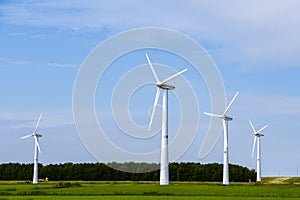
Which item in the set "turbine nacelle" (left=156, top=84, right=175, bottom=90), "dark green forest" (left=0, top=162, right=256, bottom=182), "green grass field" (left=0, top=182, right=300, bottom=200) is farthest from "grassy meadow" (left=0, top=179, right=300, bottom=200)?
"dark green forest" (left=0, top=162, right=256, bottom=182)

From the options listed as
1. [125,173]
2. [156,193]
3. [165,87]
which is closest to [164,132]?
[165,87]

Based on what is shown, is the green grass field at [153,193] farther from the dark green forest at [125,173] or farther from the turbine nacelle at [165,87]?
the dark green forest at [125,173]

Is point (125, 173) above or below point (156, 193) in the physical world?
above

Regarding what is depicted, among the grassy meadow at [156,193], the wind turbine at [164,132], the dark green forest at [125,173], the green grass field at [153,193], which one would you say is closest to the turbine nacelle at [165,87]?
the wind turbine at [164,132]

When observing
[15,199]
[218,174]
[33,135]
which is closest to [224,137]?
[33,135]

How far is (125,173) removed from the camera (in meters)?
171

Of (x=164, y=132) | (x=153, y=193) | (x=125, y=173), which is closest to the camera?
(x=153, y=193)

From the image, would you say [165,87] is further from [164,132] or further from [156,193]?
[156,193]

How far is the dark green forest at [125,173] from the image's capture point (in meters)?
170

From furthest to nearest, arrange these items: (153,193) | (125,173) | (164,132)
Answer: (125,173)
(164,132)
(153,193)

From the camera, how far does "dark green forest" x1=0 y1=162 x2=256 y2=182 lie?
170125 millimetres

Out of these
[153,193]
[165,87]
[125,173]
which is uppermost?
[165,87]

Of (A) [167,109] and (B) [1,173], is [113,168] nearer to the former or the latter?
(B) [1,173]

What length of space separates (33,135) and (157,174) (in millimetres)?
42205
